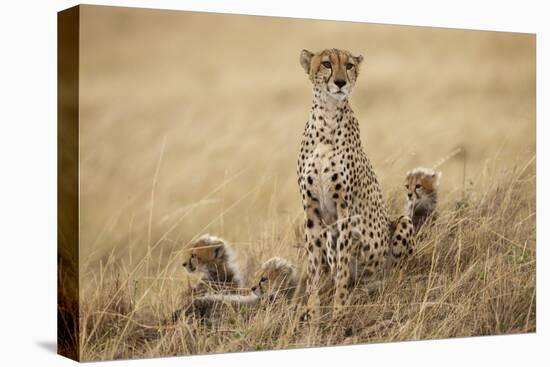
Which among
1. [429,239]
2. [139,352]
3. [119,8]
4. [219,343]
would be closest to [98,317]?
[139,352]

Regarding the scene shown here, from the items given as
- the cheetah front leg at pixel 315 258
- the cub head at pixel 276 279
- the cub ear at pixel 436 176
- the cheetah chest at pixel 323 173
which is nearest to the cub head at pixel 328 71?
the cheetah chest at pixel 323 173

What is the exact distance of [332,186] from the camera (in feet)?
22.5

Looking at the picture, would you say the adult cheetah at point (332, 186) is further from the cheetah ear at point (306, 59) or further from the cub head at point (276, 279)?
the cub head at point (276, 279)

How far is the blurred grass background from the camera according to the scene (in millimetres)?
6266

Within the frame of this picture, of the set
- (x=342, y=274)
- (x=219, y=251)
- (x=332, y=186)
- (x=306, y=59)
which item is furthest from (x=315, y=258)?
(x=306, y=59)

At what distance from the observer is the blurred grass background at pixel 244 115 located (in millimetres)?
6266

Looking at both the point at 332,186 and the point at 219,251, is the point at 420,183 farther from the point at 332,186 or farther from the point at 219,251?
the point at 219,251

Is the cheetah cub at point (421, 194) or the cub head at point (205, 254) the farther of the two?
the cheetah cub at point (421, 194)

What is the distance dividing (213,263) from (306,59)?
137cm

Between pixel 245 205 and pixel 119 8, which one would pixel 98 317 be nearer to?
pixel 245 205

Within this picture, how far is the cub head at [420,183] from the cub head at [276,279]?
98 cm

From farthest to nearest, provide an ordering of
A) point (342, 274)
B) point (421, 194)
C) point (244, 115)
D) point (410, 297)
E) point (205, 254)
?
point (421, 194) < point (410, 297) < point (342, 274) < point (244, 115) < point (205, 254)

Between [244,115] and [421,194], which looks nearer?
[244,115]

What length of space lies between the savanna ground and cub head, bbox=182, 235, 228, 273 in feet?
0.17
